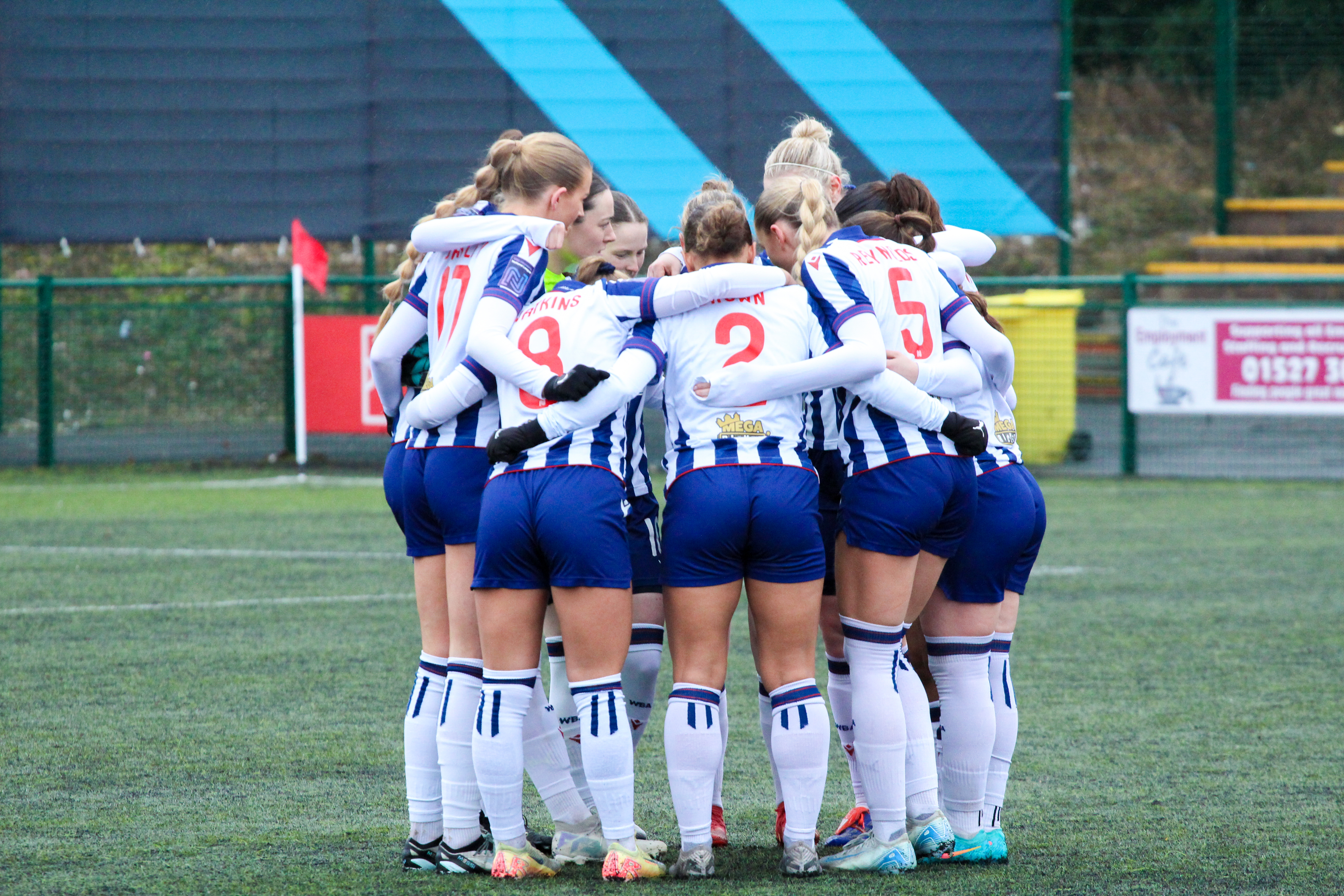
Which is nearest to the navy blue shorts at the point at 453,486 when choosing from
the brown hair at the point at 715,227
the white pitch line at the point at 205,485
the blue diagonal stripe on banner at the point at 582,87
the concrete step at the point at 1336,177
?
the brown hair at the point at 715,227

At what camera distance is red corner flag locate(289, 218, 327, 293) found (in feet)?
41.7

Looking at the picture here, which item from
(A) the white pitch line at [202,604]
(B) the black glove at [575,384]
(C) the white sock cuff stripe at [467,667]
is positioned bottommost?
(A) the white pitch line at [202,604]

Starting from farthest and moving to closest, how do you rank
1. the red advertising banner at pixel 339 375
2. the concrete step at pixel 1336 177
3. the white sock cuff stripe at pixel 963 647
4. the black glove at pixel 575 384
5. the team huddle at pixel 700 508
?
the concrete step at pixel 1336 177
the red advertising banner at pixel 339 375
the white sock cuff stripe at pixel 963 647
the team huddle at pixel 700 508
the black glove at pixel 575 384

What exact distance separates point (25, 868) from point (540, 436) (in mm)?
1484

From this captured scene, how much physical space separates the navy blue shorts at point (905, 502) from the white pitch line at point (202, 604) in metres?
4.11

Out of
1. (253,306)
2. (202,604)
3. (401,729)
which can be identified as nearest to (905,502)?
(401,729)

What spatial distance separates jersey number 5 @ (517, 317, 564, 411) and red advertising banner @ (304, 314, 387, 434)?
9.14m

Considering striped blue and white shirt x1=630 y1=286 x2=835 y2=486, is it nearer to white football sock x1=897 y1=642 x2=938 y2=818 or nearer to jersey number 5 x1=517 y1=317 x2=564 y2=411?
jersey number 5 x1=517 y1=317 x2=564 y2=411

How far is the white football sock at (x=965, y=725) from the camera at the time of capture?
3627 mm

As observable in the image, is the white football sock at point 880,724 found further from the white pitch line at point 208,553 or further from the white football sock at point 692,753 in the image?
the white pitch line at point 208,553

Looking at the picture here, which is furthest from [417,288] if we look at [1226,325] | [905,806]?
[1226,325]

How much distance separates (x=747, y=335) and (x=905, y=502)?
1.65 ft

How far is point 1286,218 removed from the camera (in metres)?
17.9

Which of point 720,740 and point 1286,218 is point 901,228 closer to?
point 720,740
